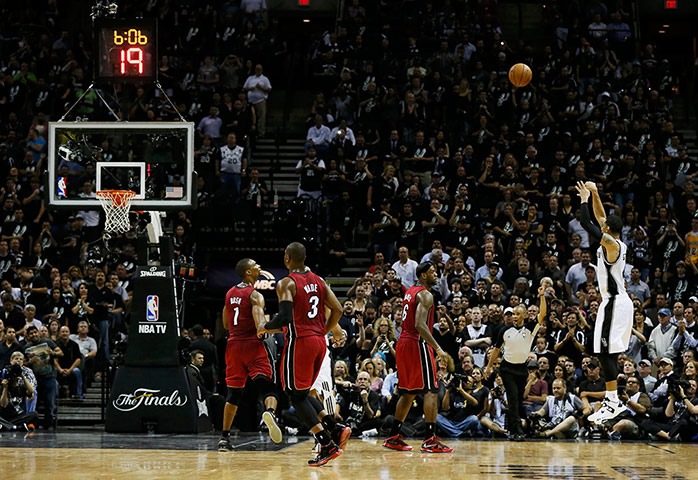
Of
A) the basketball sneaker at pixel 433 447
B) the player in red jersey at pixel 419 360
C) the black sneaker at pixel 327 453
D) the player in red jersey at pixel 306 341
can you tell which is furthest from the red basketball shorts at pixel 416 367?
the black sneaker at pixel 327 453

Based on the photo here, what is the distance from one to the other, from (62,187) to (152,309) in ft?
7.22

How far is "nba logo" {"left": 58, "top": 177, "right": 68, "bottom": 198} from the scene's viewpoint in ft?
50.9

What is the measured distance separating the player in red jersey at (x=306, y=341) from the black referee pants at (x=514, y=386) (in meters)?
4.49

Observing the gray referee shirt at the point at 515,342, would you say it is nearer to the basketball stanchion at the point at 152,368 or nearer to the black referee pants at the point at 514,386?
the black referee pants at the point at 514,386

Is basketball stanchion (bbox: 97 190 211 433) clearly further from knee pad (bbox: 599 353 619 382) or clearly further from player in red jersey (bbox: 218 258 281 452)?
knee pad (bbox: 599 353 619 382)

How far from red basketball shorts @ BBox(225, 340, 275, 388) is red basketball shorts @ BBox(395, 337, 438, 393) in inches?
60.5

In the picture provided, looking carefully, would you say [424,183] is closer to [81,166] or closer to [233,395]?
[81,166]

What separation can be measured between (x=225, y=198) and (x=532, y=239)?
19.5 feet

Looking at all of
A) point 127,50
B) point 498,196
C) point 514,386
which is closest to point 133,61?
point 127,50

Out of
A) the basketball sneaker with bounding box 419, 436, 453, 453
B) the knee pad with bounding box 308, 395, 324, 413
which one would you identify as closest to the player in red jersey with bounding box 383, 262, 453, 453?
the basketball sneaker with bounding box 419, 436, 453, 453

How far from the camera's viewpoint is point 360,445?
13.5 meters

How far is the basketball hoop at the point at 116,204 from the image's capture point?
1541 cm

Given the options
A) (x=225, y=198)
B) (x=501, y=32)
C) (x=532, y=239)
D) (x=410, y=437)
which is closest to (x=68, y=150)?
(x=225, y=198)

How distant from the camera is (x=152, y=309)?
51.8 feet
